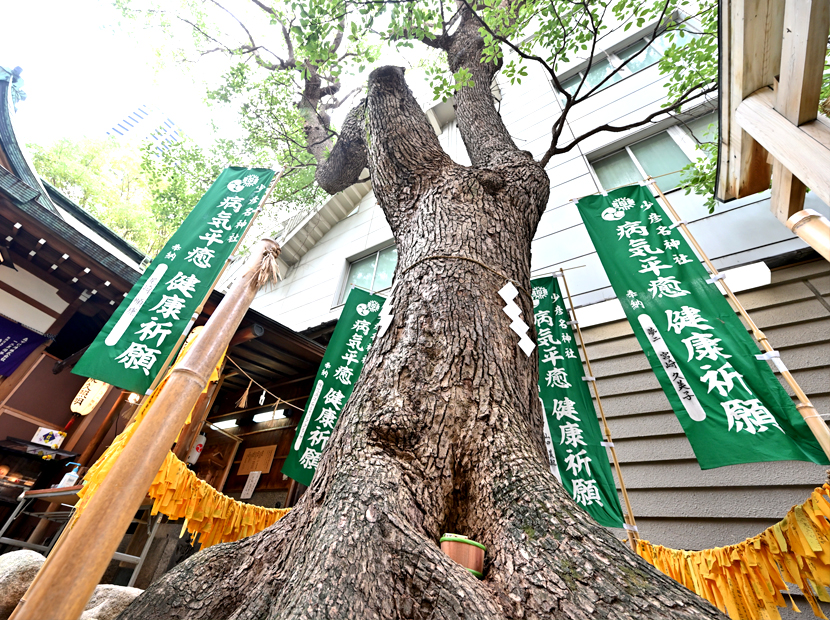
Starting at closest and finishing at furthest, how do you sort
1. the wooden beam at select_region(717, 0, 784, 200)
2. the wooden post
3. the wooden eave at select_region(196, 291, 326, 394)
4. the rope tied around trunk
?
1. the wooden beam at select_region(717, 0, 784, 200)
2. the rope tied around trunk
3. the wooden post
4. the wooden eave at select_region(196, 291, 326, 394)

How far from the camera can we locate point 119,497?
98 cm

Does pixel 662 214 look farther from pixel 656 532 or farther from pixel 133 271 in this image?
pixel 133 271

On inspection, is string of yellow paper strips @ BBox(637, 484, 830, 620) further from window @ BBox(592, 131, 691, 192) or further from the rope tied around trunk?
window @ BBox(592, 131, 691, 192)

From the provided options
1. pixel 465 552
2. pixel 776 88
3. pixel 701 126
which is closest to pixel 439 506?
pixel 465 552

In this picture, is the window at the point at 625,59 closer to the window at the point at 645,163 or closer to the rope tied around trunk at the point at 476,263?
the window at the point at 645,163

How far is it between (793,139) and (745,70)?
470 mm

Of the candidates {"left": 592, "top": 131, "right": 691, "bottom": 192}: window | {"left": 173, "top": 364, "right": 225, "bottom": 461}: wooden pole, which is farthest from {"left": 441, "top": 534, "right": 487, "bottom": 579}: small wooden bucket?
{"left": 592, "top": 131, "right": 691, "bottom": 192}: window

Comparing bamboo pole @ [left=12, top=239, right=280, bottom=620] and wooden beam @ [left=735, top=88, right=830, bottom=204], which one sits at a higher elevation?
wooden beam @ [left=735, top=88, right=830, bottom=204]

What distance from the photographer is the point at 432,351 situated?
1.96 meters

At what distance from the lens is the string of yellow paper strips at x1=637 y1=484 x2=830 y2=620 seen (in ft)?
6.14

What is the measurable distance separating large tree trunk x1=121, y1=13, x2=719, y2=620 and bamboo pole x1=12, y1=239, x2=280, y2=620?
18.8 inches

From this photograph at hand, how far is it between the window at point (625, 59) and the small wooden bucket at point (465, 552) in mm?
7676

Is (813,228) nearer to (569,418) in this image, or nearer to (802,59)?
(802,59)

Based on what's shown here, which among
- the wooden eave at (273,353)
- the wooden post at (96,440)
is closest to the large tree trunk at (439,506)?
the wooden eave at (273,353)
